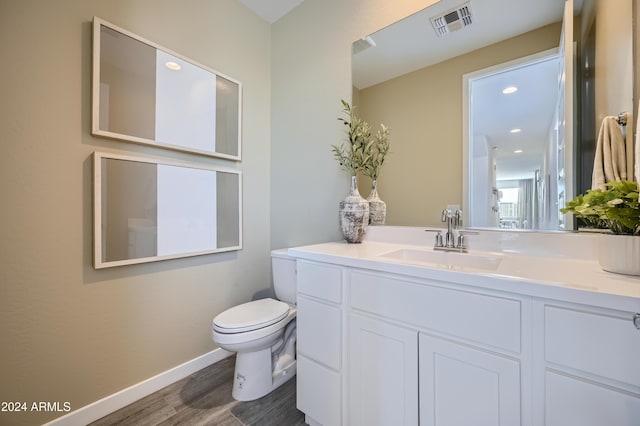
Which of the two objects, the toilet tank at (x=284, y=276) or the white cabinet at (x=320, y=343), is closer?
the white cabinet at (x=320, y=343)

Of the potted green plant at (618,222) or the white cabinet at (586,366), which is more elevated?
the potted green plant at (618,222)

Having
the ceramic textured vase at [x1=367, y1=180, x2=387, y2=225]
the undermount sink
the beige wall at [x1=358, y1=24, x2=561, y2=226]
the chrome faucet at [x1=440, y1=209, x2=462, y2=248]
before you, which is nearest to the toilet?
the ceramic textured vase at [x1=367, y1=180, x2=387, y2=225]

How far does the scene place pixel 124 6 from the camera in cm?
141

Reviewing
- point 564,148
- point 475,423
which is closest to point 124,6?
point 564,148

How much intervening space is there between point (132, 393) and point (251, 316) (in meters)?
0.75

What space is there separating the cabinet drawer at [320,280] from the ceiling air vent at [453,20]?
1.40 meters

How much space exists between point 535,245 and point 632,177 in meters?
0.38

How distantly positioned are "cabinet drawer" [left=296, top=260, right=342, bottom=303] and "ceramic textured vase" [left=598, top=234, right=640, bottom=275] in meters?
0.89

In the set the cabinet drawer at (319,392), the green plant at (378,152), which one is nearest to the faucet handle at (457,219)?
the green plant at (378,152)

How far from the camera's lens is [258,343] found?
140cm

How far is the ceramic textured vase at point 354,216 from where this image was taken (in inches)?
60.4

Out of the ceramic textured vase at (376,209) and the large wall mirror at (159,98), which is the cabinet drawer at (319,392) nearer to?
the ceramic textured vase at (376,209)

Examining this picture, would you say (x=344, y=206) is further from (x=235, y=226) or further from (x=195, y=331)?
(x=195, y=331)

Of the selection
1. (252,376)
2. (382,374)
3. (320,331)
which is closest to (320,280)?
(320,331)
